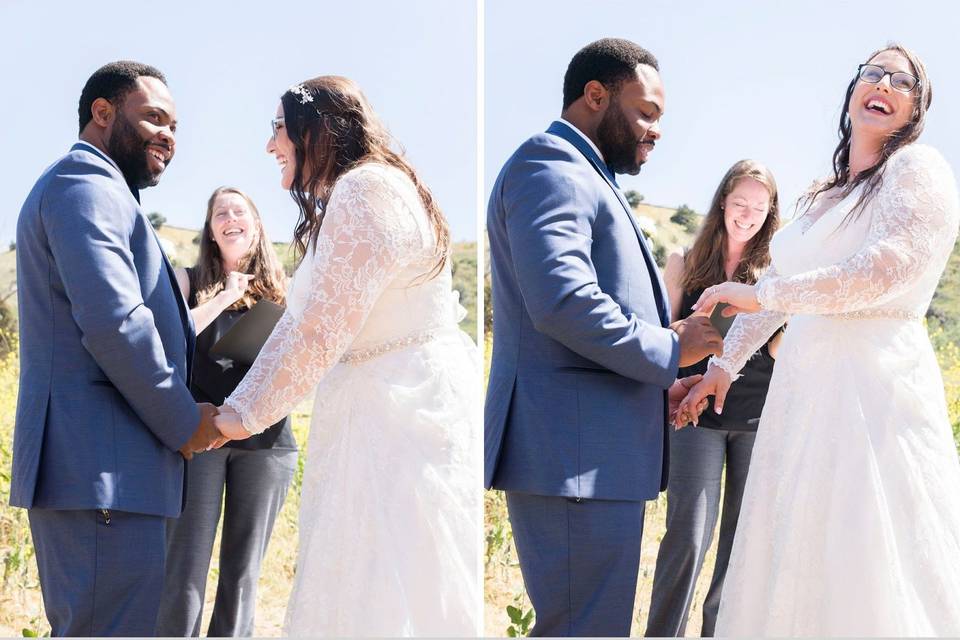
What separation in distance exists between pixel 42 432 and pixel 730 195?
2.74 metres

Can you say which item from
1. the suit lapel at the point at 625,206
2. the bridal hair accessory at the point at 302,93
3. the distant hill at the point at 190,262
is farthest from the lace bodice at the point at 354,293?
the distant hill at the point at 190,262

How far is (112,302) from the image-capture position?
2568mm

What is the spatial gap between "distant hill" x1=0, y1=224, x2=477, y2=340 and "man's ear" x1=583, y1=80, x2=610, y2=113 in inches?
184

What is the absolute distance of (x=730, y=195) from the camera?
4.35m

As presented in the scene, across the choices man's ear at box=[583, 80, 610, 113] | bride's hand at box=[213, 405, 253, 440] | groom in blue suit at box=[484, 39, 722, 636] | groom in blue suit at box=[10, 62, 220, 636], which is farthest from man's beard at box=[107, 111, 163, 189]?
man's ear at box=[583, 80, 610, 113]

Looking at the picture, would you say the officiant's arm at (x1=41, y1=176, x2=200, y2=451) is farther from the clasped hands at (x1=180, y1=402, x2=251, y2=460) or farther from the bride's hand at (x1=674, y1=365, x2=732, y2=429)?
the bride's hand at (x1=674, y1=365, x2=732, y2=429)

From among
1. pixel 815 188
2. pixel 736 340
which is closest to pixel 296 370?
pixel 736 340

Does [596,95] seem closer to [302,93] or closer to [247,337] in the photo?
[302,93]

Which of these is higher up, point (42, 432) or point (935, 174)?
point (935, 174)

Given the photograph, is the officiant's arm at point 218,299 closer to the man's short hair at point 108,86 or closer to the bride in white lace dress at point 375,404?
the man's short hair at point 108,86

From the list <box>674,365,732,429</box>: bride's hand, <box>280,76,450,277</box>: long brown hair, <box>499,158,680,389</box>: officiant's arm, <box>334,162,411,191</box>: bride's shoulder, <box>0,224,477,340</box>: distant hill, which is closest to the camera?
<box>499,158,680,389</box>: officiant's arm

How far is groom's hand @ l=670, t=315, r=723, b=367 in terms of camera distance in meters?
2.73

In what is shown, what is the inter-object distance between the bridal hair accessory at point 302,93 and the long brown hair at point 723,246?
6.56 feet

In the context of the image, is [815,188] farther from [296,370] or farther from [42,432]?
[42,432]
